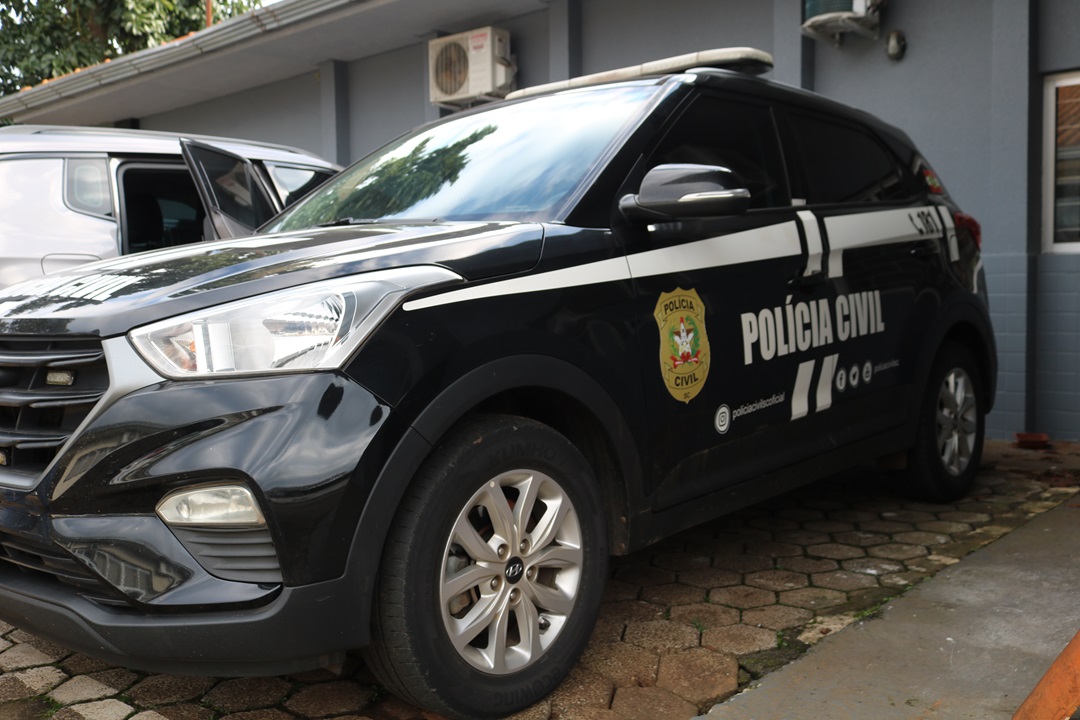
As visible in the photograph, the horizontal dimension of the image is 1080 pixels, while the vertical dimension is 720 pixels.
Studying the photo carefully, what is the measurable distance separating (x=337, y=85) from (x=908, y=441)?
815cm

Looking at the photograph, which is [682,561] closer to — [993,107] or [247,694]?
[247,694]

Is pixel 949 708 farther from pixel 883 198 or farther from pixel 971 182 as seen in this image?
pixel 971 182

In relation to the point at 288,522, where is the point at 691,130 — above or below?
above

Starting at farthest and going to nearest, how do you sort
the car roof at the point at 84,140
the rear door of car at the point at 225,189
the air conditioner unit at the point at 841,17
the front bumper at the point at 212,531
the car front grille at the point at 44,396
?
the air conditioner unit at the point at 841,17 → the car roof at the point at 84,140 → the rear door of car at the point at 225,189 → the car front grille at the point at 44,396 → the front bumper at the point at 212,531

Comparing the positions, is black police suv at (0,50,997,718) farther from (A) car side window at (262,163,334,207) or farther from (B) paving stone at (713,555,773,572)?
(A) car side window at (262,163,334,207)

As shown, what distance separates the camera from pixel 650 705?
101 inches

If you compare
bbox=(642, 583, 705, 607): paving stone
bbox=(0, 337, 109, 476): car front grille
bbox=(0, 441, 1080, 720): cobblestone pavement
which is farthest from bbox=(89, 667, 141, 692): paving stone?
bbox=(642, 583, 705, 607): paving stone

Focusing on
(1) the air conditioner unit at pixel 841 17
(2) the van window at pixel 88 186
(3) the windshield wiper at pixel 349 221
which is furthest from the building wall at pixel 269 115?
(3) the windshield wiper at pixel 349 221

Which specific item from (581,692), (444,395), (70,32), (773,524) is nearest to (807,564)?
(773,524)

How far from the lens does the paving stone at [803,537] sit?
4082mm

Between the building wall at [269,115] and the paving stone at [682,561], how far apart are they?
8.51m

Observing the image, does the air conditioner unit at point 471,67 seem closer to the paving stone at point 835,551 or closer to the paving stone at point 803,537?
the paving stone at point 803,537

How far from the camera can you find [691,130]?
10.6ft

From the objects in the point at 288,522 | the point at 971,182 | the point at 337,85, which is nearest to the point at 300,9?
the point at 337,85
